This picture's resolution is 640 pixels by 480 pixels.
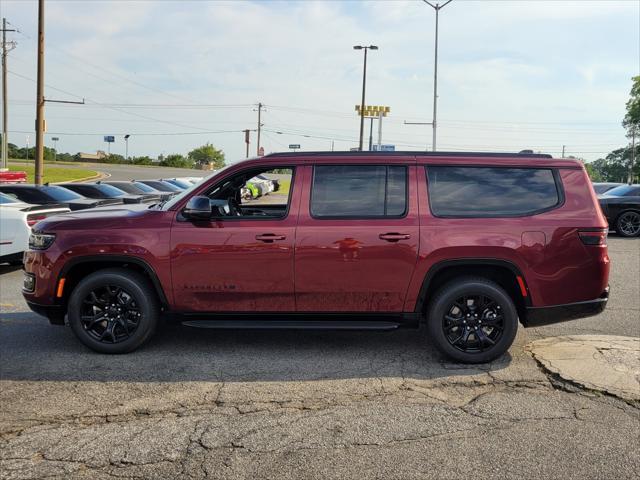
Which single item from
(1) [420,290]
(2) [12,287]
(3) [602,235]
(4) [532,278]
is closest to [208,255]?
(1) [420,290]

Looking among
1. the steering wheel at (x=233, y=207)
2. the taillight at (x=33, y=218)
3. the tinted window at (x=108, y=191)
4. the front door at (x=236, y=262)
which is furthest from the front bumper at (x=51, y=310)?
the tinted window at (x=108, y=191)

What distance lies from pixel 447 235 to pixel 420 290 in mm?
529

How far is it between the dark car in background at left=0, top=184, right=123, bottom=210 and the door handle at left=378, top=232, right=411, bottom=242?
9202mm

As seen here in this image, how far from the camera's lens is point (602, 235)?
207 inches

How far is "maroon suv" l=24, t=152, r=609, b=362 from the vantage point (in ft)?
17.0

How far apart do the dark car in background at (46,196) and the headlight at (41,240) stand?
7.37 metres

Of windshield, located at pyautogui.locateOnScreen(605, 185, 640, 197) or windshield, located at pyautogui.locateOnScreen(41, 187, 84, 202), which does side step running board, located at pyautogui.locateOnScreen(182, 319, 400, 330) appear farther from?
windshield, located at pyautogui.locateOnScreen(605, 185, 640, 197)

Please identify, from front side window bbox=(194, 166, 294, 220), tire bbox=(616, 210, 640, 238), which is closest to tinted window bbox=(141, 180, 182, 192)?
tire bbox=(616, 210, 640, 238)

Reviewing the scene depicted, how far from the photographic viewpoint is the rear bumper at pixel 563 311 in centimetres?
526

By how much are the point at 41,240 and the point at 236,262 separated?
1.84 m

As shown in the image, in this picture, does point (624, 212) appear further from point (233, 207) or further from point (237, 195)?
point (233, 207)

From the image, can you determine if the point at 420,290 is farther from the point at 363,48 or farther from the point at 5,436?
the point at 363,48

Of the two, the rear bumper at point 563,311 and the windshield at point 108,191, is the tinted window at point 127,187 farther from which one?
the rear bumper at point 563,311

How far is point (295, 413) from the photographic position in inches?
162
